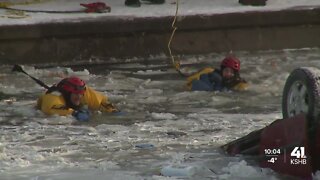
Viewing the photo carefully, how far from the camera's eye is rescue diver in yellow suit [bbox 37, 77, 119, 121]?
8.96 meters

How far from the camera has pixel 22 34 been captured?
13.2m

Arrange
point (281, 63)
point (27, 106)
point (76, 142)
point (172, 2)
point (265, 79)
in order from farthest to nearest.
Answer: point (172, 2) → point (281, 63) → point (265, 79) → point (27, 106) → point (76, 142)

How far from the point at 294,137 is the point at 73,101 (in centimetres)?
363

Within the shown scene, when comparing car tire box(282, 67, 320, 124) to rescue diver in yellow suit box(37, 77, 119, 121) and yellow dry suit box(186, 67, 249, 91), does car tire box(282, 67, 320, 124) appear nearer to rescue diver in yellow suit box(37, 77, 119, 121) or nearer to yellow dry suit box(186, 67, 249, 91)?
rescue diver in yellow suit box(37, 77, 119, 121)

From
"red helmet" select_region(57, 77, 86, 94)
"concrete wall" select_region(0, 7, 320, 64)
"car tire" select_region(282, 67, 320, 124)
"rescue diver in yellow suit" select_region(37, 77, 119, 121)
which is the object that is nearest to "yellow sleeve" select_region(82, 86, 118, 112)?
"rescue diver in yellow suit" select_region(37, 77, 119, 121)

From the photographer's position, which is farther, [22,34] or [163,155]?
[22,34]

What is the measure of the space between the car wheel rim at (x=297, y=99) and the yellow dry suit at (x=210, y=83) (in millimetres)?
3678

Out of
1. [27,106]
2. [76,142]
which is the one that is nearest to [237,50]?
[27,106]

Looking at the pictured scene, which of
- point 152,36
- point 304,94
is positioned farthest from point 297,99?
point 152,36

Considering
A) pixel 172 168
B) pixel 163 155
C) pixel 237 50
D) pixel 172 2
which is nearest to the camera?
pixel 172 168

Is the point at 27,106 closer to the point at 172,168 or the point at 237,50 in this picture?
the point at 172,168

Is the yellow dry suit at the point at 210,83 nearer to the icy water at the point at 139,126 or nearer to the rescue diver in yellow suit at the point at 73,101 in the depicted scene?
the icy water at the point at 139,126

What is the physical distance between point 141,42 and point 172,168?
7526 millimetres

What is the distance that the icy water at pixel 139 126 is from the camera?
21.5 ft
